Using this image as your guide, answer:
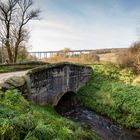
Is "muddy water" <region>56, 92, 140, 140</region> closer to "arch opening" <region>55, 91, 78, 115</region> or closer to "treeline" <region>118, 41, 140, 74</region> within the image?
"arch opening" <region>55, 91, 78, 115</region>

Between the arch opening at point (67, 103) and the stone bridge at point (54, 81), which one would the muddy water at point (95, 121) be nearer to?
the arch opening at point (67, 103)

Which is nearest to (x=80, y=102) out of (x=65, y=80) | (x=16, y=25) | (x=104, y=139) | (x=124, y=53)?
(x=65, y=80)

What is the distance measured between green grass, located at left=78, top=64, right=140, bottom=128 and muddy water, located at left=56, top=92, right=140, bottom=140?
53 cm

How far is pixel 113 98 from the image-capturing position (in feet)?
56.5

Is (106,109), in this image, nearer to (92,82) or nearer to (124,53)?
(92,82)

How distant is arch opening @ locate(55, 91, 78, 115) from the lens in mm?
17266

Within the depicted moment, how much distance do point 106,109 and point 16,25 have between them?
55.6ft

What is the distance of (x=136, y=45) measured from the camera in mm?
26047

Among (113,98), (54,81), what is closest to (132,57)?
(113,98)

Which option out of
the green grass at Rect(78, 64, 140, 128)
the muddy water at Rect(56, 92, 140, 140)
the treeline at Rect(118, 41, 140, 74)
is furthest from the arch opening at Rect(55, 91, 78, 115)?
the treeline at Rect(118, 41, 140, 74)

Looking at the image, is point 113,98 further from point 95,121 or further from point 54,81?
point 54,81

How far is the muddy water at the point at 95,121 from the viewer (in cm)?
1370

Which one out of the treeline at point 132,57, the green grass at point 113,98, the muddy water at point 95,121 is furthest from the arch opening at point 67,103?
the treeline at point 132,57

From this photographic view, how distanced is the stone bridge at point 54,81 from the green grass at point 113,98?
95 centimetres
